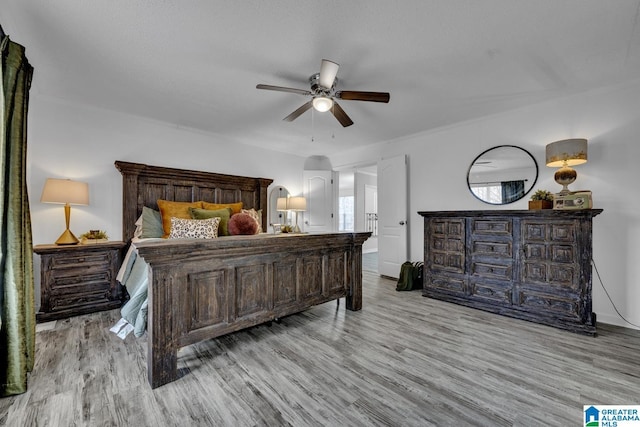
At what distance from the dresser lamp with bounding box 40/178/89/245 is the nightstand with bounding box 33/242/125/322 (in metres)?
0.16

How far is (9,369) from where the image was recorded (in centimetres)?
164

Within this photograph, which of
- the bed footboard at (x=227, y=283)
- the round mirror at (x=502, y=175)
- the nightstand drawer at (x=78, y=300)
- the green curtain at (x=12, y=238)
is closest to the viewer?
the green curtain at (x=12, y=238)

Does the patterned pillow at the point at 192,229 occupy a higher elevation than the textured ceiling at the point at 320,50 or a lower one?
lower

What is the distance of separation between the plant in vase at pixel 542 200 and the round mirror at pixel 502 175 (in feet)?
1.37

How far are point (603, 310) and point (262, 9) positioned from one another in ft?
14.0

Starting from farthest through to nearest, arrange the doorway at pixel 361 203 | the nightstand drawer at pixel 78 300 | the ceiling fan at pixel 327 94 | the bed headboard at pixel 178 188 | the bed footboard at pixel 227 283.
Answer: the doorway at pixel 361 203 → the bed headboard at pixel 178 188 → the nightstand drawer at pixel 78 300 → the ceiling fan at pixel 327 94 → the bed footboard at pixel 227 283

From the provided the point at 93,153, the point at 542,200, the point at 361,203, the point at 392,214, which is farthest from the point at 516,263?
the point at 93,153

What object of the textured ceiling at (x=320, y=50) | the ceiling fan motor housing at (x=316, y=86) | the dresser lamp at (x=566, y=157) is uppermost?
the textured ceiling at (x=320, y=50)

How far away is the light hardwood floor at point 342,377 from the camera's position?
1.49m

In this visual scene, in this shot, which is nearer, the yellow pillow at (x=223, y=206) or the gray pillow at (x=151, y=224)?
the gray pillow at (x=151, y=224)

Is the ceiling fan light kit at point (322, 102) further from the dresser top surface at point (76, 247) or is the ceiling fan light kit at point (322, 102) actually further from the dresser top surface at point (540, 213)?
the dresser top surface at point (76, 247)

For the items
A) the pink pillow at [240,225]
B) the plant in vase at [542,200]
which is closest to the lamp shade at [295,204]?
the pink pillow at [240,225]

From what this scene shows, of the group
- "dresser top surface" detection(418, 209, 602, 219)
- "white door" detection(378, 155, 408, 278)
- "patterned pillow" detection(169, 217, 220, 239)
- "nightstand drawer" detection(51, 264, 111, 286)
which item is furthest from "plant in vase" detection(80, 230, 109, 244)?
"dresser top surface" detection(418, 209, 602, 219)

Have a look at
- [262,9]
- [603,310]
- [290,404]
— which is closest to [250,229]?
[290,404]
